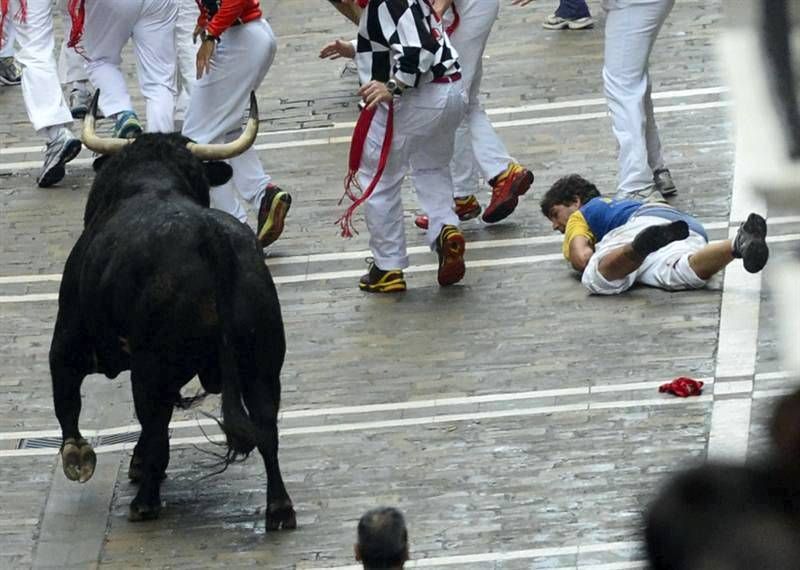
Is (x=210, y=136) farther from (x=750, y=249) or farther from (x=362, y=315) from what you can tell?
(x=750, y=249)

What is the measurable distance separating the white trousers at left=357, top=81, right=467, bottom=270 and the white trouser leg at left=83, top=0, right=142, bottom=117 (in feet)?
9.00

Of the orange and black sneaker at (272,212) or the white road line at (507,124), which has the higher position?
the orange and black sneaker at (272,212)

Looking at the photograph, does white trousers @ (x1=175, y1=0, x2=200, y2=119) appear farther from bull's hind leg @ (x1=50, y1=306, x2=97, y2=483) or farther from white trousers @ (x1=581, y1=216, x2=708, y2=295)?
bull's hind leg @ (x1=50, y1=306, x2=97, y2=483)

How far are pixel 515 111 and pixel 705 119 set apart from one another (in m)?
1.47

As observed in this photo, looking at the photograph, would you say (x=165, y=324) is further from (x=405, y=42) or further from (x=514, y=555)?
(x=405, y=42)

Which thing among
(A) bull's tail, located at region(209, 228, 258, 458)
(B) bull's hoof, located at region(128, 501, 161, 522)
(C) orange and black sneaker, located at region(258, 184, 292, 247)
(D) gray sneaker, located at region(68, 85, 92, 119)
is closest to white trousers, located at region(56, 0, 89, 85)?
(D) gray sneaker, located at region(68, 85, 92, 119)

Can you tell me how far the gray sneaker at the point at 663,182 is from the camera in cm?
1143

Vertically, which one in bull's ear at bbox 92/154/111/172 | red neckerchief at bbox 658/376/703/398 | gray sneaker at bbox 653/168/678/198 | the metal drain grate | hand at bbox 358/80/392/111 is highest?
bull's ear at bbox 92/154/111/172

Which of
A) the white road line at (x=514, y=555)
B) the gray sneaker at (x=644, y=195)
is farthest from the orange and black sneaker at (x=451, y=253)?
the white road line at (x=514, y=555)

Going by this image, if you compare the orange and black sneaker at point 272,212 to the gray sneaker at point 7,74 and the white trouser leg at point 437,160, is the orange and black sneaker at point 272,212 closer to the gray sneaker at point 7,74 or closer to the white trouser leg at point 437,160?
the white trouser leg at point 437,160

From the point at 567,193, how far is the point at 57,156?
4.16 meters

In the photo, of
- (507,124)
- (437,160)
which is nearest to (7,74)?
(507,124)

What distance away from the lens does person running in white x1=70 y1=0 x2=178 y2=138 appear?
12320 millimetres

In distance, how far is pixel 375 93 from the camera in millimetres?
9812
